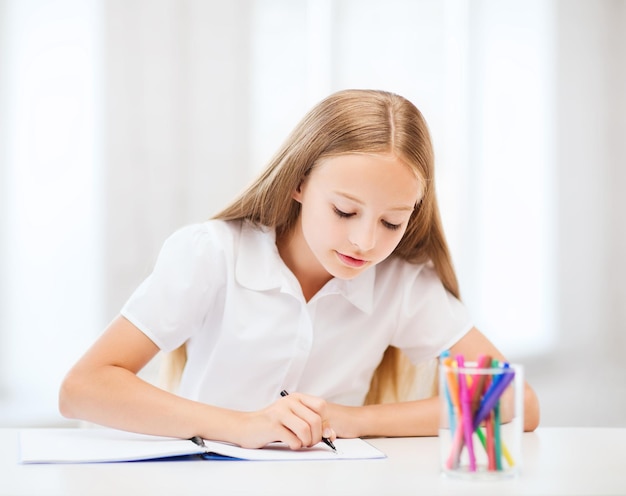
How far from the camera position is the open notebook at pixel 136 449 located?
1065 mm

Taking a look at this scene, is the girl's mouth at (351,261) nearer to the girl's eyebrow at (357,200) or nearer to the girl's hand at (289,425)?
the girl's eyebrow at (357,200)

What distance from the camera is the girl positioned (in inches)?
50.6

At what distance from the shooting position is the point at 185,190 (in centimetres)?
235

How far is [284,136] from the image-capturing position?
2.41m

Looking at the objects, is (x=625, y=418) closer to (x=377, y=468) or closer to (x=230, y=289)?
(x=230, y=289)

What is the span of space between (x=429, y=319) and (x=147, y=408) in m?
0.54

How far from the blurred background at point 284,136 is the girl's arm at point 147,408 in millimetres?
959

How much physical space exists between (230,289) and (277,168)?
22cm

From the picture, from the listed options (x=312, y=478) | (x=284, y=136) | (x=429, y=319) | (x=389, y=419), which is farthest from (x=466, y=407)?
(x=284, y=136)

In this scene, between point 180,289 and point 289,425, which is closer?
point 289,425

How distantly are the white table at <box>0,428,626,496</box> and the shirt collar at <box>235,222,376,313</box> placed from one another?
418mm

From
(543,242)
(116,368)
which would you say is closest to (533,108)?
(543,242)

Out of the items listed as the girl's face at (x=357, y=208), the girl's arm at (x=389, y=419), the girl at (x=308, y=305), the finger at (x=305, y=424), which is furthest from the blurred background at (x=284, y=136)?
the finger at (x=305, y=424)

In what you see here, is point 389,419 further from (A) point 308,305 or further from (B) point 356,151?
(B) point 356,151
